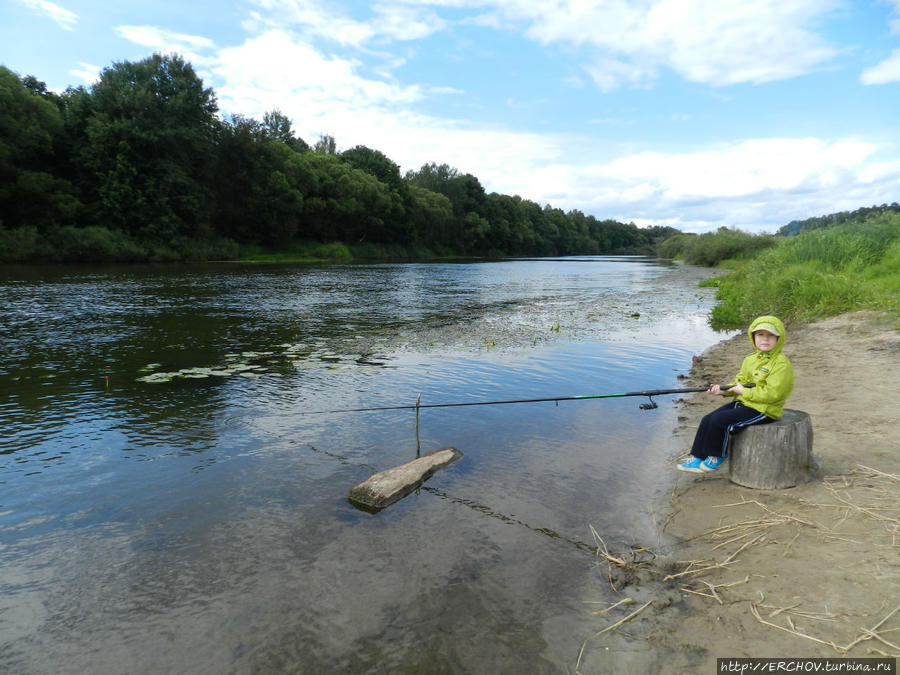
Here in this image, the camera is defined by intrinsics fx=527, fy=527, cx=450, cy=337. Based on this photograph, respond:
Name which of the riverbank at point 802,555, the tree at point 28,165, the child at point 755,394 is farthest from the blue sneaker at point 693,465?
the tree at point 28,165

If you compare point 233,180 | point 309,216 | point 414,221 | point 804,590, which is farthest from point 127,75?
point 804,590

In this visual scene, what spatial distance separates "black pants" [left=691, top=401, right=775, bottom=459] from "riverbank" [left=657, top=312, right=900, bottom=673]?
0.43 meters

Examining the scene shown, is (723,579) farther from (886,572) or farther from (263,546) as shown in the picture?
(263,546)

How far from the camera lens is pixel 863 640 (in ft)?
10.6

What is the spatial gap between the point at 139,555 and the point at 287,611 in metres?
1.71

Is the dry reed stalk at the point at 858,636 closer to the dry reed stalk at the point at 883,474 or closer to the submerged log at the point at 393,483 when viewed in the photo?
the dry reed stalk at the point at 883,474

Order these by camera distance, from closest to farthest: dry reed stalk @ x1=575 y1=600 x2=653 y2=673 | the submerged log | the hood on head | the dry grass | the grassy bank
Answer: the dry grass → dry reed stalk @ x1=575 y1=600 x2=653 y2=673 → the hood on head → the submerged log → the grassy bank

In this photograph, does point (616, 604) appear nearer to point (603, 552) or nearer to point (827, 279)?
point (603, 552)

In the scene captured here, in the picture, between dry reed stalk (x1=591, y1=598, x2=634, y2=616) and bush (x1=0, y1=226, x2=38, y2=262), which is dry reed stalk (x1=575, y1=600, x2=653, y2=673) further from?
bush (x1=0, y1=226, x2=38, y2=262)

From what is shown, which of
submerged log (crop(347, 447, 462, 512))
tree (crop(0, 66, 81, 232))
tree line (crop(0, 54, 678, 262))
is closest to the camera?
submerged log (crop(347, 447, 462, 512))

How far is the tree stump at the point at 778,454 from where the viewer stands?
5.45m

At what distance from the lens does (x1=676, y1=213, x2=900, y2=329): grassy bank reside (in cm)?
1600

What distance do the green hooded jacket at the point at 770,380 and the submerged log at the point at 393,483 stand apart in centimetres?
365

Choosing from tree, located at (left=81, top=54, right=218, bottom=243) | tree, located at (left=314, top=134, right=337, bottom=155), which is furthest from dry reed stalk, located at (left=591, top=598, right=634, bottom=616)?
tree, located at (left=314, top=134, right=337, bottom=155)
